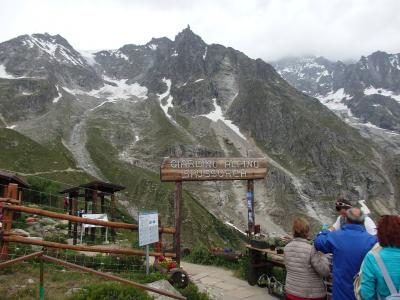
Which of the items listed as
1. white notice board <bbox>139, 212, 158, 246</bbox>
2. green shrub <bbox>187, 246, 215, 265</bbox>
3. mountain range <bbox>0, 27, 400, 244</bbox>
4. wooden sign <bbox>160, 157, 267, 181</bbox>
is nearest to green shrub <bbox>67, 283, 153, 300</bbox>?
white notice board <bbox>139, 212, 158, 246</bbox>

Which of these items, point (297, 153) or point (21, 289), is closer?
point (21, 289)

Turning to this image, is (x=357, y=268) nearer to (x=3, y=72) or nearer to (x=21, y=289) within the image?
(x=21, y=289)

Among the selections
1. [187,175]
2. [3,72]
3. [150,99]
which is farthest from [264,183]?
[3,72]

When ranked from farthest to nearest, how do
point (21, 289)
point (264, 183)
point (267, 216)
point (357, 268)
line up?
point (264, 183)
point (267, 216)
point (21, 289)
point (357, 268)

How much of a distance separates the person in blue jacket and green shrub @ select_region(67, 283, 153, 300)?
3967mm

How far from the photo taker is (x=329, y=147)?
14250 centimetres

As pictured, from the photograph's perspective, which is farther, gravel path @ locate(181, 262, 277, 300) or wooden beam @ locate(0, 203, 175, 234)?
gravel path @ locate(181, 262, 277, 300)

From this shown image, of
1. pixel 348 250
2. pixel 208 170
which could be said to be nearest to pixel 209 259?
pixel 208 170

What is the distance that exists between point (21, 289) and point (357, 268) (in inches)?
272

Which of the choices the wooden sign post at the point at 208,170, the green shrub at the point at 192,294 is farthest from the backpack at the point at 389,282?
the wooden sign post at the point at 208,170

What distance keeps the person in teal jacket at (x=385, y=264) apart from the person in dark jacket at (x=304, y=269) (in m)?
2.11

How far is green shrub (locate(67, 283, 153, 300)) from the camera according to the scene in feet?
25.7

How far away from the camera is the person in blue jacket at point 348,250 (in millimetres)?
5723

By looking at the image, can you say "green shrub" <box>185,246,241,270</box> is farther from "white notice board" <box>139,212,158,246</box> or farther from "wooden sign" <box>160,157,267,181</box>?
"white notice board" <box>139,212,158,246</box>
